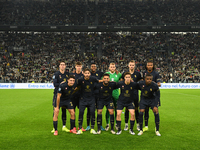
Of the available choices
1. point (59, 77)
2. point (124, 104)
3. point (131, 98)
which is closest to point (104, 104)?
point (124, 104)

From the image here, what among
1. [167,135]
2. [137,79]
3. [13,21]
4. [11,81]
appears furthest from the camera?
[13,21]

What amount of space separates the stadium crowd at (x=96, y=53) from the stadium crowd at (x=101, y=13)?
324 cm

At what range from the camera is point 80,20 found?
38375 millimetres

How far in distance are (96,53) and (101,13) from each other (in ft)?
29.3

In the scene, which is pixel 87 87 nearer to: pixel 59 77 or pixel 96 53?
pixel 59 77

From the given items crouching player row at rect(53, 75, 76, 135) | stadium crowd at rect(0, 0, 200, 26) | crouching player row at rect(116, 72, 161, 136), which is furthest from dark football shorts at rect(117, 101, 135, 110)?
stadium crowd at rect(0, 0, 200, 26)

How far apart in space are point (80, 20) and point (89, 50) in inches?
239

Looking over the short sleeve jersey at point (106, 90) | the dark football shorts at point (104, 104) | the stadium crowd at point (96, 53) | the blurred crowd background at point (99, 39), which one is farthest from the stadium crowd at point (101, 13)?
the dark football shorts at point (104, 104)

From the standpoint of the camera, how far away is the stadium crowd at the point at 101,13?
3809 centimetres

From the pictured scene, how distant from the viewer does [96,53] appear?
37.1 metres

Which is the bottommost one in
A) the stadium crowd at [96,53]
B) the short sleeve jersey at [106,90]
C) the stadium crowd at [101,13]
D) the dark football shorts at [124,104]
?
the dark football shorts at [124,104]

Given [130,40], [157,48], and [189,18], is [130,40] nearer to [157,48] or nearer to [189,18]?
[157,48]

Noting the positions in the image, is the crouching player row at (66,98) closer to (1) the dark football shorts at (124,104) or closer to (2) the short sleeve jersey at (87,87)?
(2) the short sleeve jersey at (87,87)

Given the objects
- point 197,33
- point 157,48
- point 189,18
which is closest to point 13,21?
point 157,48
